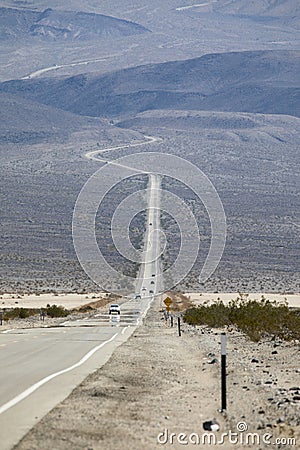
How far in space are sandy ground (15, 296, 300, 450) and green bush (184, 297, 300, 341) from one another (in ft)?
15.4

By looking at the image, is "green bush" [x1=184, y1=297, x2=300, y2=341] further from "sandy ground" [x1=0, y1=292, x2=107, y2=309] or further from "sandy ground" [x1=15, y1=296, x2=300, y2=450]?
"sandy ground" [x1=0, y1=292, x2=107, y2=309]

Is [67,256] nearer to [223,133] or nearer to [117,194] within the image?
[117,194]

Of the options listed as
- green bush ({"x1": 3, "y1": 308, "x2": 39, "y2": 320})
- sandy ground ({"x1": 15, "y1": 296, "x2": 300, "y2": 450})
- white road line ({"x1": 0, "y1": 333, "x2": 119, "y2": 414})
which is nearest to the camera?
sandy ground ({"x1": 15, "y1": 296, "x2": 300, "y2": 450})

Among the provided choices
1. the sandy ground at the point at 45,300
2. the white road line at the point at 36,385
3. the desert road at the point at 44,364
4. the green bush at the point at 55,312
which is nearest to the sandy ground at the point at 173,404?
the desert road at the point at 44,364

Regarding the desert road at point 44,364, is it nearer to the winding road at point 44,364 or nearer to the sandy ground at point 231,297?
the winding road at point 44,364

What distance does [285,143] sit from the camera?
17788 cm

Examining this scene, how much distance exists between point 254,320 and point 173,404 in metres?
15.6

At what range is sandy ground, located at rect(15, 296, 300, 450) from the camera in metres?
9.54

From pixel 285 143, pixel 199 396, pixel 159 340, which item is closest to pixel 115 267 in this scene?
pixel 159 340

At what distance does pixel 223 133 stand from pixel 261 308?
15062cm

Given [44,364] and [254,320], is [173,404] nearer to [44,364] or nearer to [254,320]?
[44,364]

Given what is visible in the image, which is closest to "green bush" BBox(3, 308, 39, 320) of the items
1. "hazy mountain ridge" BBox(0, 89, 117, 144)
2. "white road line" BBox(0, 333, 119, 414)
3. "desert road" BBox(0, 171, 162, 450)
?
"desert road" BBox(0, 171, 162, 450)

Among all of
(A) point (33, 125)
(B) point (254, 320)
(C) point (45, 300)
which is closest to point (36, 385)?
(B) point (254, 320)

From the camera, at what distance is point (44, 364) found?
51.8 ft
